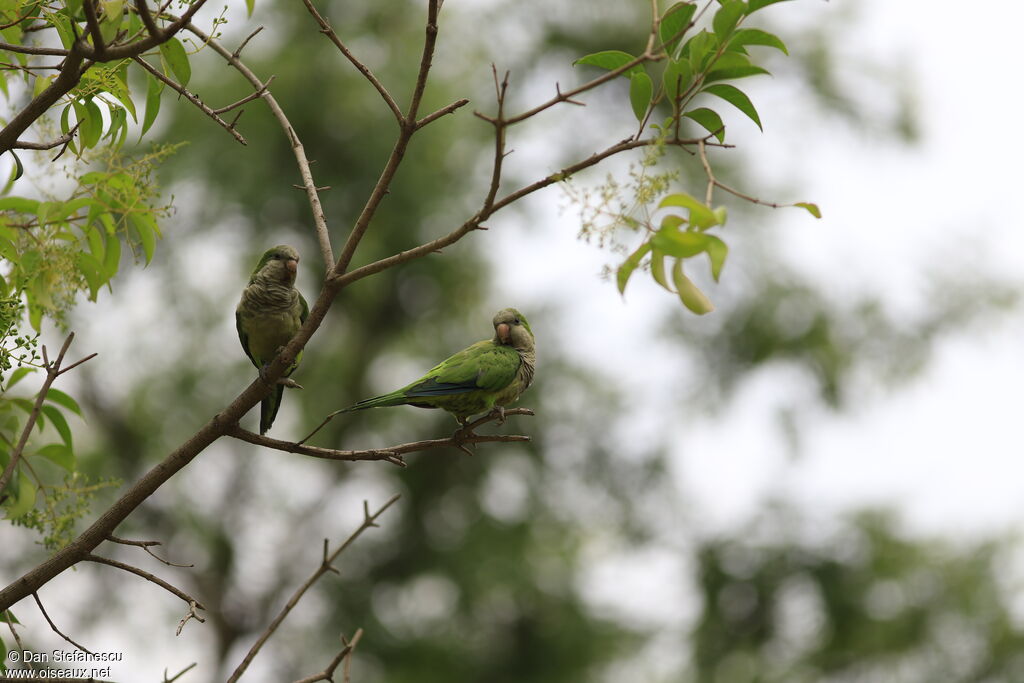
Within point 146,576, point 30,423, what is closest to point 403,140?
point 30,423

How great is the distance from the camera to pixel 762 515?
8820 mm

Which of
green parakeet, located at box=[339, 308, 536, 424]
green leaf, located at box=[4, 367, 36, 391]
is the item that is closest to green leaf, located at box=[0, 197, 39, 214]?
green leaf, located at box=[4, 367, 36, 391]

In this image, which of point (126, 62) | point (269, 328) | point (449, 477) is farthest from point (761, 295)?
point (126, 62)

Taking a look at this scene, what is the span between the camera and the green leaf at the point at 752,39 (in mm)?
1575

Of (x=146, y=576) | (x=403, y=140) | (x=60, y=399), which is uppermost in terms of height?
(x=403, y=140)

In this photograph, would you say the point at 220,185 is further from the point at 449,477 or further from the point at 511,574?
the point at 511,574

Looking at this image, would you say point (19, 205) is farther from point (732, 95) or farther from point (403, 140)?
point (732, 95)

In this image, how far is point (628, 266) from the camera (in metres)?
1.40

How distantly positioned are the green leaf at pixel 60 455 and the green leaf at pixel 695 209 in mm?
1360

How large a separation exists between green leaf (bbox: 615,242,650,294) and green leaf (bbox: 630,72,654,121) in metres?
0.39

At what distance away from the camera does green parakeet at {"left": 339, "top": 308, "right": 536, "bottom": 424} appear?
248cm

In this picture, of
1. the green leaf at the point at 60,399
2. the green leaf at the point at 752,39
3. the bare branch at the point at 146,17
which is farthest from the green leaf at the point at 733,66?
the green leaf at the point at 60,399

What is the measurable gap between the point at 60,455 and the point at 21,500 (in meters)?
0.16

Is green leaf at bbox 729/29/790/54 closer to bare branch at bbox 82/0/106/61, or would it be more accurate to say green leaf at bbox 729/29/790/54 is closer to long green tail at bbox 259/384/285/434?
bare branch at bbox 82/0/106/61
